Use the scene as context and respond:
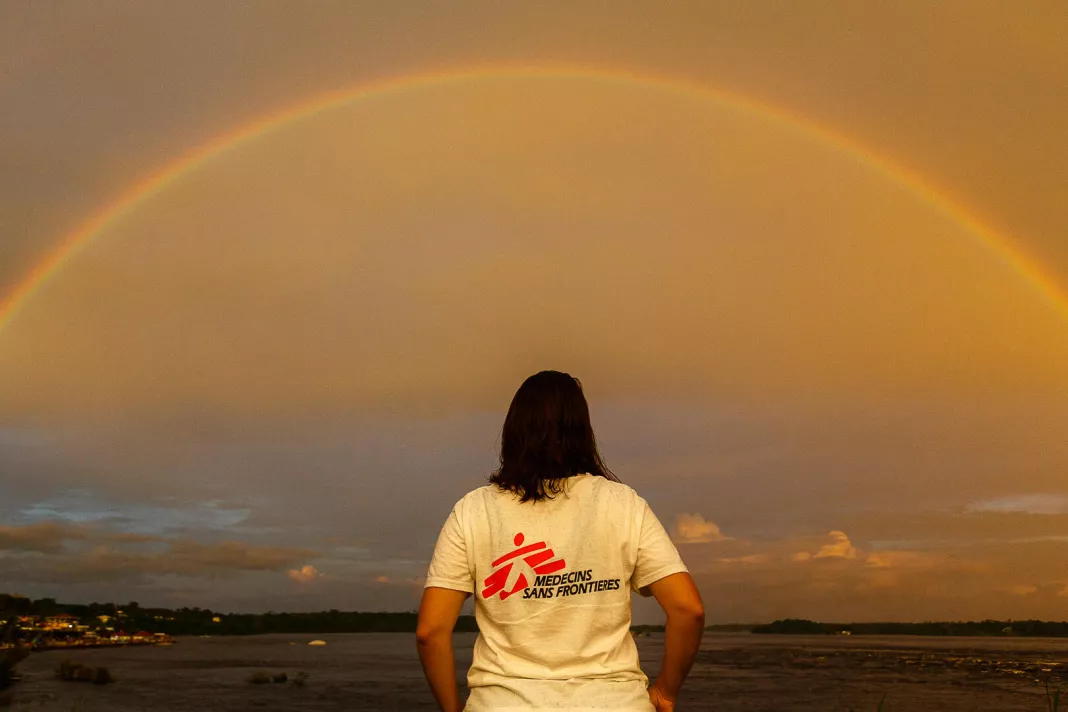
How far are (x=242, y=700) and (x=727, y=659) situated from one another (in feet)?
277

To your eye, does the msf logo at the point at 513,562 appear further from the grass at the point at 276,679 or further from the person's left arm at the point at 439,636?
the grass at the point at 276,679

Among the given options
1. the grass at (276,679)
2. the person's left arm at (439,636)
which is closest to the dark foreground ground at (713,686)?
the grass at (276,679)

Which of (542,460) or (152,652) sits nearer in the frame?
(542,460)

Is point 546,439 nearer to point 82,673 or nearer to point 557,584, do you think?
point 557,584

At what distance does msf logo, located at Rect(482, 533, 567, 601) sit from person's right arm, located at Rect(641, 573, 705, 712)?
33cm

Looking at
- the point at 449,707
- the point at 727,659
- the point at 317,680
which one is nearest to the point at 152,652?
the point at 317,680

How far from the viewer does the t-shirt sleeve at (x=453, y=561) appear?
10.5ft

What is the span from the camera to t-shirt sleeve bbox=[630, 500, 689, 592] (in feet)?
10.3

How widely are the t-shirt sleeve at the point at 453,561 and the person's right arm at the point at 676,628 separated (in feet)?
1.84

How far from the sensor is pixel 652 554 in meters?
3.13

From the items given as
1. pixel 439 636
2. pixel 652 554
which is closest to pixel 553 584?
pixel 652 554

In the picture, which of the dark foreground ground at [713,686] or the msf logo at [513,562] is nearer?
the msf logo at [513,562]

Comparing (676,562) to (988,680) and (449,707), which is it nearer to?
(449,707)

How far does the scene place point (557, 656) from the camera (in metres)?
3.02
